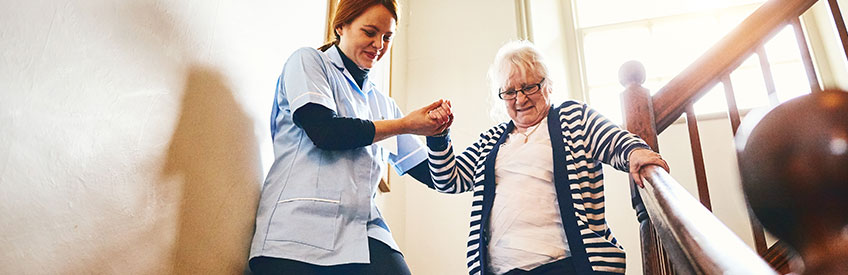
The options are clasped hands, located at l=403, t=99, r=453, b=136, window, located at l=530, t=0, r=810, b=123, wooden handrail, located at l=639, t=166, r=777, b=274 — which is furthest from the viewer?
window, located at l=530, t=0, r=810, b=123

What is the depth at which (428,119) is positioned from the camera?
120cm

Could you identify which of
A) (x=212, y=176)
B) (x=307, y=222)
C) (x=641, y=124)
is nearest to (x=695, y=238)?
(x=307, y=222)

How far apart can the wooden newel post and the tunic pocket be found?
740 mm

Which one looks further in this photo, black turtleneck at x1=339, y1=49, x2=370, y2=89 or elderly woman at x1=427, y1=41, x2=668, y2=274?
black turtleneck at x1=339, y1=49, x2=370, y2=89

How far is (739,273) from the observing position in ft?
1.51

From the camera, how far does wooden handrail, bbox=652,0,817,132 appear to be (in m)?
1.39

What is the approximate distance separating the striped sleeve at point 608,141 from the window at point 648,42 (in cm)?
170

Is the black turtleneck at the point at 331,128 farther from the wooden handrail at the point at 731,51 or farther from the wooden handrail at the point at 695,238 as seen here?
the wooden handrail at the point at 731,51

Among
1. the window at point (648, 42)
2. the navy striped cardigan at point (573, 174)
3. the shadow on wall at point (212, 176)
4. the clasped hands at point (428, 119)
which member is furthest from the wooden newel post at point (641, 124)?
the window at point (648, 42)

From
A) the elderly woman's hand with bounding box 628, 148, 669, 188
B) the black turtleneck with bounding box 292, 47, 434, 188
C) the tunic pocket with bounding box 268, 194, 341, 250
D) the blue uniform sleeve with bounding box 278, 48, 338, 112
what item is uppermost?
the blue uniform sleeve with bounding box 278, 48, 338, 112

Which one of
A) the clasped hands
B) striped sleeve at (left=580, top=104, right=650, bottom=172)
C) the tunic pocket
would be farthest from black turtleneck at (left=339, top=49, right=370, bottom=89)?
striped sleeve at (left=580, top=104, right=650, bottom=172)

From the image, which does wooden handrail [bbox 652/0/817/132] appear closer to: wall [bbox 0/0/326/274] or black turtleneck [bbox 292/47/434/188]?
black turtleneck [bbox 292/47/434/188]

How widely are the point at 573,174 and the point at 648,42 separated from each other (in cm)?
228

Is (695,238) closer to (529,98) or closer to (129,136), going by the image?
(129,136)
